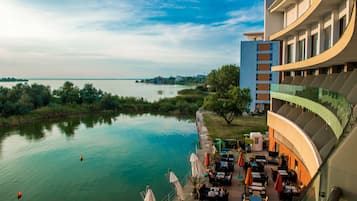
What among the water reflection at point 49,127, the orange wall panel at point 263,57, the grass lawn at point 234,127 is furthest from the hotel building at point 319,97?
the water reflection at point 49,127

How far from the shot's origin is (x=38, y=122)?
4853 cm

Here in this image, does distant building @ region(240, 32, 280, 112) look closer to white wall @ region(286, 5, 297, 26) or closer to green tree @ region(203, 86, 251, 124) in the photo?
green tree @ region(203, 86, 251, 124)

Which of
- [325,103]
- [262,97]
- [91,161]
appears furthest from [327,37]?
[262,97]

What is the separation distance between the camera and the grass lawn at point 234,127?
1246 inches

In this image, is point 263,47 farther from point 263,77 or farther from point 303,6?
point 303,6

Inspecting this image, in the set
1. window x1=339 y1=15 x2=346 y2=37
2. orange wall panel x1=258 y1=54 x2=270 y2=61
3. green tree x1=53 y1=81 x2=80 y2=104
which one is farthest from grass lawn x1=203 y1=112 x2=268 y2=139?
green tree x1=53 y1=81 x2=80 y2=104

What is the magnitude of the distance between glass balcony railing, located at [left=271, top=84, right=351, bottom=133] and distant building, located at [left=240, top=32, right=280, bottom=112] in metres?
32.3

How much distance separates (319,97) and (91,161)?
65.7 ft

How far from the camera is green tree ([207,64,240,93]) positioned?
206 feet

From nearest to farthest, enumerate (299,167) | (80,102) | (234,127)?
(299,167) < (234,127) < (80,102)

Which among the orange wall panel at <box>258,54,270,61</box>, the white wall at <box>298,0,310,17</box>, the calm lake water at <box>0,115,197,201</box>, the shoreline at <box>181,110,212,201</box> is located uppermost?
the white wall at <box>298,0,310,17</box>

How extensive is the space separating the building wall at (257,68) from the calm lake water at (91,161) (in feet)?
47.9

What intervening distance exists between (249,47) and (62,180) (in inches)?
1492

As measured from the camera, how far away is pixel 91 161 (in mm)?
25234
